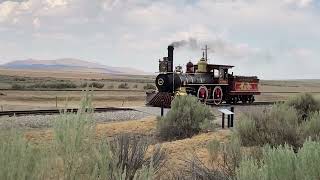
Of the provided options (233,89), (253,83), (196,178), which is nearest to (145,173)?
(196,178)

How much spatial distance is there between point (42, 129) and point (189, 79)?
14102 millimetres

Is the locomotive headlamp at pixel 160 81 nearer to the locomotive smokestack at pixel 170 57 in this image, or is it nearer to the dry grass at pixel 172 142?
the locomotive smokestack at pixel 170 57

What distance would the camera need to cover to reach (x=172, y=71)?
3441 cm

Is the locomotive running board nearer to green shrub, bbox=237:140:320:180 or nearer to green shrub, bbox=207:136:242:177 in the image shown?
green shrub, bbox=207:136:242:177

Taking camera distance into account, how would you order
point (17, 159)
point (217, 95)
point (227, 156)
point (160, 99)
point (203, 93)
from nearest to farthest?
point (17, 159)
point (227, 156)
point (160, 99)
point (203, 93)
point (217, 95)

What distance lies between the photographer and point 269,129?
13945 millimetres

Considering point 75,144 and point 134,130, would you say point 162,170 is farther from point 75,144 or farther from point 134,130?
point 134,130

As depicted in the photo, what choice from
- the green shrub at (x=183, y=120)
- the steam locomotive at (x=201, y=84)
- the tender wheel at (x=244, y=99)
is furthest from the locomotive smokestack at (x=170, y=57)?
the green shrub at (x=183, y=120)

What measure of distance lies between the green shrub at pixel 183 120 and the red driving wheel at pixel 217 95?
1352cm

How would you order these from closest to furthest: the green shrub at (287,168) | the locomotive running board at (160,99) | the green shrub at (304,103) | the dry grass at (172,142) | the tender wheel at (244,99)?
the green shrub at (287,168)
the dry grass at (172,142)
the green shrub at (304,103)
the locomotive running board at (160,99)
the tender wheel at (244,99)

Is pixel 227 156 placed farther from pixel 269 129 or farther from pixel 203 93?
pixel 203 93

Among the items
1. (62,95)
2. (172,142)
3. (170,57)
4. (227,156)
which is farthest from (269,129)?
(62,95)

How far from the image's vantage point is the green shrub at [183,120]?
19594mm

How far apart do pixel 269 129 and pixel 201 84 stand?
19.9 meters
